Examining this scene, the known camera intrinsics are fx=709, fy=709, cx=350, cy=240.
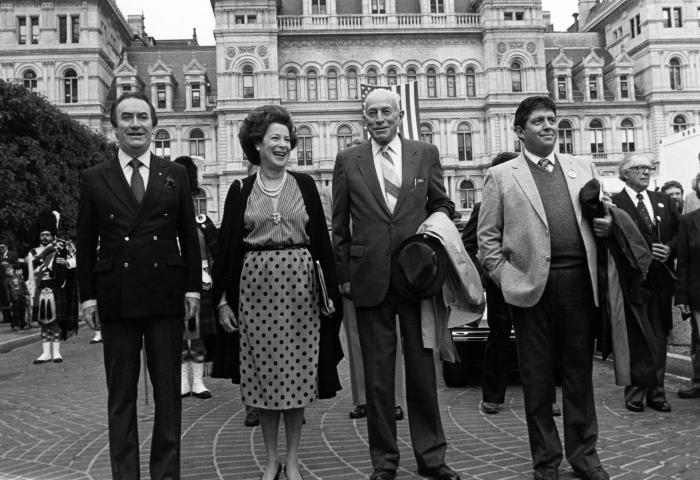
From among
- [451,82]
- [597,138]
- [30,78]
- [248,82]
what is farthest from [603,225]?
[30,78]

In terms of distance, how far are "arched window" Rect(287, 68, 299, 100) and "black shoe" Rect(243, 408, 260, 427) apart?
45.1 meters

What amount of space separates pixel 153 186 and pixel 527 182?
216cm

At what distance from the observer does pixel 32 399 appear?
7.19 meters

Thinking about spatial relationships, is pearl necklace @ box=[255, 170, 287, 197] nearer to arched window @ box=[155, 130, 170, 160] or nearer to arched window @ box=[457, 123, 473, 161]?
arched window @ box=[457, 123, 473, 161]

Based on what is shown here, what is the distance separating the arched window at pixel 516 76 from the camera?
4947cm

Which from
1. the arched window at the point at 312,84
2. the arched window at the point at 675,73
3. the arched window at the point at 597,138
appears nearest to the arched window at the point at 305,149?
the arched window at the point at 312,84

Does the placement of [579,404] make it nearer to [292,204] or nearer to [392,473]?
[392,473]

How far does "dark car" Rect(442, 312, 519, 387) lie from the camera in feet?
23.8

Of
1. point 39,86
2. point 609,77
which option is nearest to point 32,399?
point 39,86

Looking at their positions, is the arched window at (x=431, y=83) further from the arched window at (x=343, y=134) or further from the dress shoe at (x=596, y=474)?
the dress shoe at (x=596, y=474)

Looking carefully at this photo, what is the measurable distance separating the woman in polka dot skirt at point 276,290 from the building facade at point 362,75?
43.3 m

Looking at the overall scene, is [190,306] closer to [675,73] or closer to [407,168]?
[407,168]

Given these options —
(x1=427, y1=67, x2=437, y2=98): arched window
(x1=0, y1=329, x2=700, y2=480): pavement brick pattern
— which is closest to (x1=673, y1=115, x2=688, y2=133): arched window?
(x1=427, y1=67, x2=437, y2=98): arched window

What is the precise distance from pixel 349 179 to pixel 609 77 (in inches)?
2108
